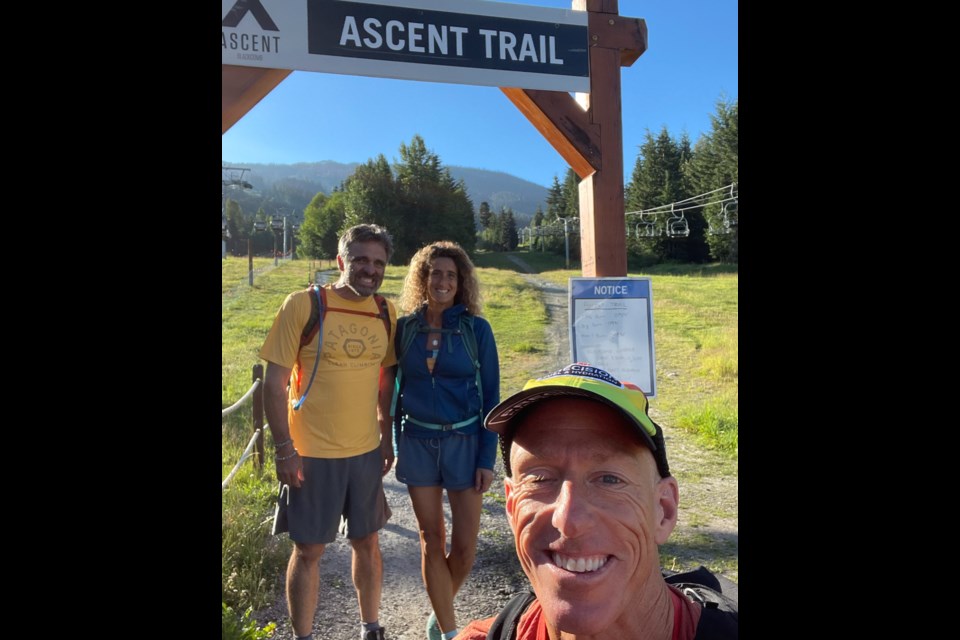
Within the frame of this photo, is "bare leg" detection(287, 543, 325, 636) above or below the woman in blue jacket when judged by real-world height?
below

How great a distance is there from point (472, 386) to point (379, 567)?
976 mm

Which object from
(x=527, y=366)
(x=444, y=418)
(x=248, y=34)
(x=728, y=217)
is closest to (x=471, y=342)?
(x=444, y=418)

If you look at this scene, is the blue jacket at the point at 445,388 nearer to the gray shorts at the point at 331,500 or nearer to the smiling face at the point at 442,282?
the smiling face at the point at 442,282

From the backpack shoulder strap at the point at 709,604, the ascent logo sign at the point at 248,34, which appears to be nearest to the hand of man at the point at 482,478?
the backpack shoulder strap at the point at 709,604

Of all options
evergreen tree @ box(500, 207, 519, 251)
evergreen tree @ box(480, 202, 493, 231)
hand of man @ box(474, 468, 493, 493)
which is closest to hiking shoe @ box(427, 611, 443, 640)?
hand of man @ box(474, 468, 493, 493)

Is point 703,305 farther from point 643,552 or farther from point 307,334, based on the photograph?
point 643,552

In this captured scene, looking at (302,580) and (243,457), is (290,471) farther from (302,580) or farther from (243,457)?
(243,457)

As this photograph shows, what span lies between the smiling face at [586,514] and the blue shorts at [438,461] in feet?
4.48

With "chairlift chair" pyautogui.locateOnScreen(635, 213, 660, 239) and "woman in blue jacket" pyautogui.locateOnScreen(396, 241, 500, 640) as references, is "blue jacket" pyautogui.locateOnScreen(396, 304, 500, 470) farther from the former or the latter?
"chairlift chair" pyautogui.locateOnScreen(635, 213, 660, 239)

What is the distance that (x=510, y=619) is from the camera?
1.22 meters

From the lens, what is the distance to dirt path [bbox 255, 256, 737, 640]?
3096 millimetres

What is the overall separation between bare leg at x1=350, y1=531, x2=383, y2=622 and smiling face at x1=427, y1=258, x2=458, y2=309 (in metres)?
1.12

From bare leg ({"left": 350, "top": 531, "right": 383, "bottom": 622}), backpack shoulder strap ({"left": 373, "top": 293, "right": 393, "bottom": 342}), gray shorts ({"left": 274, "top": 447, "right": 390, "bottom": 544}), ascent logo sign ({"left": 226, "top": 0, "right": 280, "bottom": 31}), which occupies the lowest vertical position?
bare leg ({"left": 350, "top": 531, "right": 383, "bottom": 622})

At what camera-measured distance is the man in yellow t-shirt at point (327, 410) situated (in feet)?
7.82
